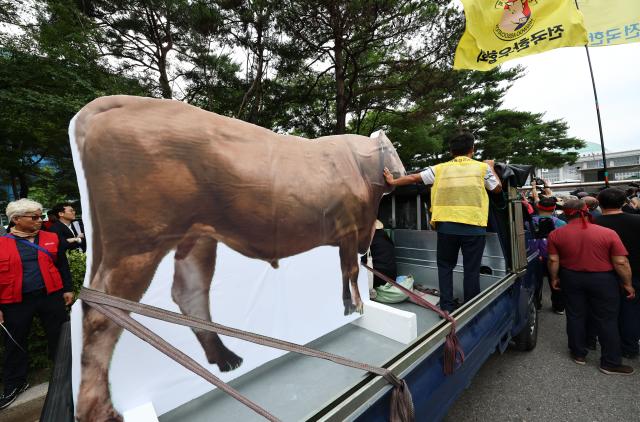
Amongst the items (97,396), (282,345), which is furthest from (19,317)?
(282,345)

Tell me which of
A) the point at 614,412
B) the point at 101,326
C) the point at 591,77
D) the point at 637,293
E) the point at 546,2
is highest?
the point at 546,2

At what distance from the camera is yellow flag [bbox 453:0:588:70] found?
3.85m

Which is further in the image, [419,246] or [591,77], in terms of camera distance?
[591,77]

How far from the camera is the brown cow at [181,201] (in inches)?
47.1

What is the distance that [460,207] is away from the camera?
249 cm

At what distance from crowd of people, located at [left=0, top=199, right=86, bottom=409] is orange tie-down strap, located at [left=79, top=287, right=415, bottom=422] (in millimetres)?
1971

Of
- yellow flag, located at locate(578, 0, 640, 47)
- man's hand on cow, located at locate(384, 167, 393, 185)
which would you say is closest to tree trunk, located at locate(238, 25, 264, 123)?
man's hand on cow, located at locate(384, 167, 393, 185)

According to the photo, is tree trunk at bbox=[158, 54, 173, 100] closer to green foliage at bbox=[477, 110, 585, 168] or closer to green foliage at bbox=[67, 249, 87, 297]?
green foliage at bbox=[67, 249, 87, 297]

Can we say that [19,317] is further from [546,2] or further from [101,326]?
[546,2]

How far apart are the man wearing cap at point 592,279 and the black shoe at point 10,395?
17.6 feet

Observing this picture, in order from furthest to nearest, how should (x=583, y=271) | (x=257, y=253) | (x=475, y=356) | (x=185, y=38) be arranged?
(x=185, y=38)
(x=583, y=271)
(x=475, y=356)
(x=257, y=253)

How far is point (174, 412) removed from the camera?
1.42m

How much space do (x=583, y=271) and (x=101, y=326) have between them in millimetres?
3994

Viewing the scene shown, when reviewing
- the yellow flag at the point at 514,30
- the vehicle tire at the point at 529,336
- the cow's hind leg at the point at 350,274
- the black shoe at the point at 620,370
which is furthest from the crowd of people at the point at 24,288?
the yellow flag at the point at 514,30
